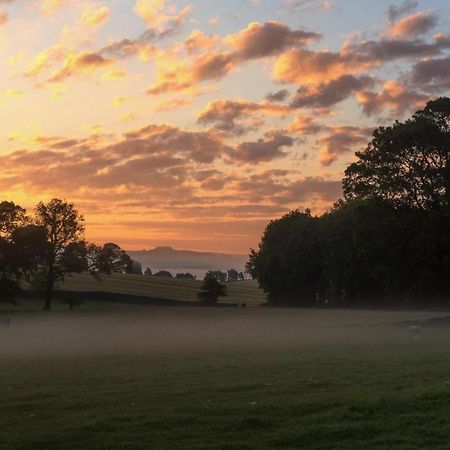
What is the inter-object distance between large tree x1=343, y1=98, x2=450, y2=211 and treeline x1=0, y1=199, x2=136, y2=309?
5397 cm

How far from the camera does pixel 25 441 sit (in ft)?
40.7

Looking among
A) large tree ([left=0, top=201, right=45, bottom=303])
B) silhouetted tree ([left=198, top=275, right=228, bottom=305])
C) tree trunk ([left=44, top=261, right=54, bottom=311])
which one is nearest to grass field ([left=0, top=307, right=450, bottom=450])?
large tree ([left=0, top=201, right=45, bottom=303])

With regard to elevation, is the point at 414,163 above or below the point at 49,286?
above

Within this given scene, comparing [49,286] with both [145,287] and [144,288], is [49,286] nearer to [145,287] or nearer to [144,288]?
[144,288]

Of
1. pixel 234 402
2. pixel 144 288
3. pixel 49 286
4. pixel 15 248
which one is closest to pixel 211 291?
pixel 144 288

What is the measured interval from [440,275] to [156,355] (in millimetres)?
27482

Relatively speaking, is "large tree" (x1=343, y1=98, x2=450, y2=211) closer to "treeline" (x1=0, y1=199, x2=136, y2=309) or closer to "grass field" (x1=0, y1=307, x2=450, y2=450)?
"grass field" (x1=0, y1=307, x2=450, y2=450)

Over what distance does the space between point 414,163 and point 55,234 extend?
60120mm

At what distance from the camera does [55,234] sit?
9319 cm

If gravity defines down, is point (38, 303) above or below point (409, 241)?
below

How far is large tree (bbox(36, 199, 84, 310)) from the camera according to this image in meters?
92.6

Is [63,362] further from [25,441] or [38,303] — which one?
[38,303]

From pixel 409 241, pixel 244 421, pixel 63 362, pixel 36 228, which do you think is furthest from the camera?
pixel 36 228

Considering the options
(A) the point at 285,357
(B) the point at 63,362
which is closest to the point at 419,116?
(A) the point at 285,357
